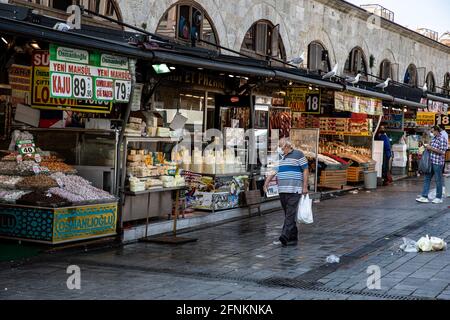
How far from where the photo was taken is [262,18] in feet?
64.3

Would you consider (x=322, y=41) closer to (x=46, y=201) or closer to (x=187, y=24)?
(x=187, y=24)

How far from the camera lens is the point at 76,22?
10.7 metres

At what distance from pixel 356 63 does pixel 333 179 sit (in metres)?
6.98

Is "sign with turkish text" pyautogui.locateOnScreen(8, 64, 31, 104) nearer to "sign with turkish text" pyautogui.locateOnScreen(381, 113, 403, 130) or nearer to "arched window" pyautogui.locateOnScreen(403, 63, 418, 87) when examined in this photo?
"sign with turkish text" pyautogui.locateOnScreen(381, 113, 403, 130)

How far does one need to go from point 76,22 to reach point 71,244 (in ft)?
11.0

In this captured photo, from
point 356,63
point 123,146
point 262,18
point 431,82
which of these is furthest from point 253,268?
point 431,82

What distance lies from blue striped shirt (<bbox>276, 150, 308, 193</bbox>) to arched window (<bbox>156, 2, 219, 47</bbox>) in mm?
5432

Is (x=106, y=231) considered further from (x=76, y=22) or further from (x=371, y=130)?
(x=371, y=130)

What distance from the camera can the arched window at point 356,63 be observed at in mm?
25547

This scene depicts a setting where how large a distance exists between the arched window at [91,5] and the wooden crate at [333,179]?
8759mm

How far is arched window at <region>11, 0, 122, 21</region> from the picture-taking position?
12391 mm

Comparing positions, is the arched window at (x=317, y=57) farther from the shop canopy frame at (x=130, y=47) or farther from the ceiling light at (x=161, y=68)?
the ceiling light at (x=161, y=68)

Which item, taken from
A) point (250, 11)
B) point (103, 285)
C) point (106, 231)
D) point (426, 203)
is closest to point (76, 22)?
point (106, 231)
